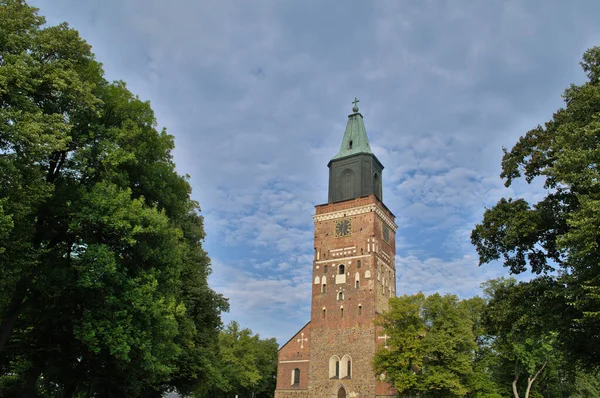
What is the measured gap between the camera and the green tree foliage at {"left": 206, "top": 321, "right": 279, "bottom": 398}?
52.3m

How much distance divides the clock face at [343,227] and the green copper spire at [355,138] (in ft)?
24.7

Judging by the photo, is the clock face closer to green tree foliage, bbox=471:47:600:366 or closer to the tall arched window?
the tall arched window

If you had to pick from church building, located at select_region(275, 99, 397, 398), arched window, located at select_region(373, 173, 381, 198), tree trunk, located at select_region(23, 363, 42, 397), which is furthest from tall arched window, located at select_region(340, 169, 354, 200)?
tree trunk, located at select_region(23, 363, 42, 397)

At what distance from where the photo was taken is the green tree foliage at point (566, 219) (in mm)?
14820

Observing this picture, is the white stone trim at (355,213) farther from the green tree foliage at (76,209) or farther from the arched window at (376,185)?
the green tree foliage at (76,209)

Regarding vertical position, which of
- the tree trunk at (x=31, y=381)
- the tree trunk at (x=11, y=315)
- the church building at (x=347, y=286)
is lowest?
the tree trunk at (x=31, y=381)

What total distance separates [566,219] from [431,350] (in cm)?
2087

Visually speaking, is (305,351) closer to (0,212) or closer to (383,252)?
(383,252)

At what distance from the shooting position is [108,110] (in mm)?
17141

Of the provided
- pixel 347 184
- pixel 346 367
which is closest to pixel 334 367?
pixel 346 367

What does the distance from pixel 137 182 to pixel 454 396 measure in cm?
2748

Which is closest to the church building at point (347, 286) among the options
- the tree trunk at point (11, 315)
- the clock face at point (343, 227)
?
the clock face at point (343, 227)

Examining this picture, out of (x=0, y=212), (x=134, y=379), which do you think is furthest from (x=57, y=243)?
(x=134, y=379)

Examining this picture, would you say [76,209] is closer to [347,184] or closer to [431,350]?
[431,350]
